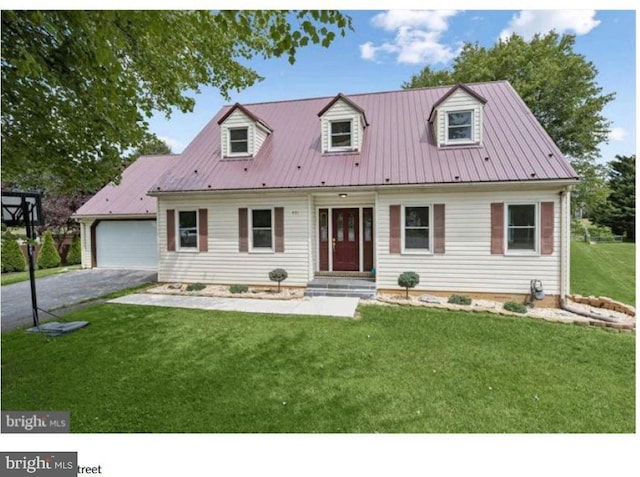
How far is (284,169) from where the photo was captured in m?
9.68

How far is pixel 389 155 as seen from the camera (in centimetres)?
932

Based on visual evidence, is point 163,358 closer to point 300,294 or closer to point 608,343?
point 300,294

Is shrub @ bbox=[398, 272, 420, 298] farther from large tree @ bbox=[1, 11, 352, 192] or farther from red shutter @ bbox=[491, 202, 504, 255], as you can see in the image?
large tree @ bbox=[1, 11, 352, 192]

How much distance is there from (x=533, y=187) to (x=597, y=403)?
562 cm

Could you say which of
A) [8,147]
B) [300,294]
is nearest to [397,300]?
[300,294]

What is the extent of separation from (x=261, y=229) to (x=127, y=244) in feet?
27.0

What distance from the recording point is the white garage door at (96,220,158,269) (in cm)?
1395

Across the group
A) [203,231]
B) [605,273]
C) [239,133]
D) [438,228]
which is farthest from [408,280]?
[605,273]

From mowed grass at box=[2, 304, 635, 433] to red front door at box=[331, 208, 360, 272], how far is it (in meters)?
3.44

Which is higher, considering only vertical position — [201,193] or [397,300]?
[201,193]

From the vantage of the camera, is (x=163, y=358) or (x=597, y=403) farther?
(x=163, y=358)

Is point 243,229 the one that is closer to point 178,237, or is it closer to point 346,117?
point 178,237

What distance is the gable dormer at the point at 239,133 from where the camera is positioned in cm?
1030

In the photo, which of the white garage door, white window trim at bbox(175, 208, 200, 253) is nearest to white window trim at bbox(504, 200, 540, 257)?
white window trim at bbox(175, 208, 200, 253)
